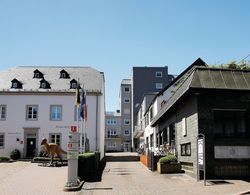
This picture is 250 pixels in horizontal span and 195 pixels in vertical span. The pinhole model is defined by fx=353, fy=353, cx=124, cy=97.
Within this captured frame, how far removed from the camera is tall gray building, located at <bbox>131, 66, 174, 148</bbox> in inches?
3093

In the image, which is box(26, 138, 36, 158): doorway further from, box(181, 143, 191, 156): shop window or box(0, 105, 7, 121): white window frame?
box(181, 143, 191, 156): shop window

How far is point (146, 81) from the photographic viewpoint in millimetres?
79000

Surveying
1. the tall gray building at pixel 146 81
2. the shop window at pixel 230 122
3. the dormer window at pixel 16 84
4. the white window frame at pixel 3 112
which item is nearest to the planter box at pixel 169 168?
the shop window at pixel 230 122

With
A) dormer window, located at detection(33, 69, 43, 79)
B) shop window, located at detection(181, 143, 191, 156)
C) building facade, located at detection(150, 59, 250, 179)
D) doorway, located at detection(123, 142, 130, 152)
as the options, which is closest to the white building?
dormer window, located at detection(33, 69, 43, 79)

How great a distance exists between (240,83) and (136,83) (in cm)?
6203

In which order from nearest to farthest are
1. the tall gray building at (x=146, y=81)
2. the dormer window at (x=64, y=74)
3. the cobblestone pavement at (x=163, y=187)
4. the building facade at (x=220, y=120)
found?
the cobblestone pavement at (x=163, y=187), the building facade at (x=220, y=120), the dormer window at (x=64, y=74), the tall gray building at (x=146, y=81)

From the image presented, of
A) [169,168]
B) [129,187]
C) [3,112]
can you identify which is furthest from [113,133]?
[129,187]

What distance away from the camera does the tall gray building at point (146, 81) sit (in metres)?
78.6

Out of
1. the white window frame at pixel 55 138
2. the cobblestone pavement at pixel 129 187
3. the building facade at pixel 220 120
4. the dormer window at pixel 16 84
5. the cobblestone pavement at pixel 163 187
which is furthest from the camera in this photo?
the dormer window at pixel 16 84

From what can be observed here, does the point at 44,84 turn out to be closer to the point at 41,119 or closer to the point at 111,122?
the point at 41,119

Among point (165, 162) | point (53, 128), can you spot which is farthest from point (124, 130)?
point (165, 162)

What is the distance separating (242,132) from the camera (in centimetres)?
1750

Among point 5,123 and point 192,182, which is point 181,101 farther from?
point 5,123

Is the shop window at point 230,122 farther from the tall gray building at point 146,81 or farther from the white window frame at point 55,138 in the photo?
the tall gray building at point 146,81
